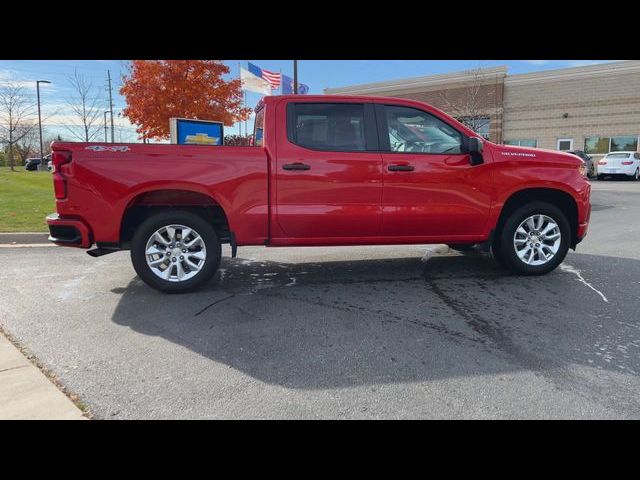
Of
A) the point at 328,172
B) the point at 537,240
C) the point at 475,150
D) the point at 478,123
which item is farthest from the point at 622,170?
the point at 328,172

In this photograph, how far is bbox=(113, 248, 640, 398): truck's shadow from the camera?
322 centimetres

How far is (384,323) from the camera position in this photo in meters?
4.01

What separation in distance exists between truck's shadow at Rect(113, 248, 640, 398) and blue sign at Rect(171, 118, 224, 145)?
489 cm

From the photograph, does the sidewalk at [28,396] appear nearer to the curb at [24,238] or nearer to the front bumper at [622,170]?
the curb at [24,238]

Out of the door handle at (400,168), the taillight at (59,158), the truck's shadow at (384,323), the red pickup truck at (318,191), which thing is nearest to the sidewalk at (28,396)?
the truck's shadow at (384,323)

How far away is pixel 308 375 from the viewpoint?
3072 mm

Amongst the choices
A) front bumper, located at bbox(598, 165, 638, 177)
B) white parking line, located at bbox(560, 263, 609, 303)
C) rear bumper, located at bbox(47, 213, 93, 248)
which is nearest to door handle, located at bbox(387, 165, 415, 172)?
white parking line, located at bbox(560, 263, 609, 303)

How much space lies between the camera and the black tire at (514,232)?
17.9 feet

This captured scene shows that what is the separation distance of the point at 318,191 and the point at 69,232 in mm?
2568

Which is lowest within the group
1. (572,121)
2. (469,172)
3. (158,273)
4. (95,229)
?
(158,273)

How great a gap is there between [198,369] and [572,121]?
3401cm

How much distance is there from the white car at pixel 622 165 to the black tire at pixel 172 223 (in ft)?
82.7
